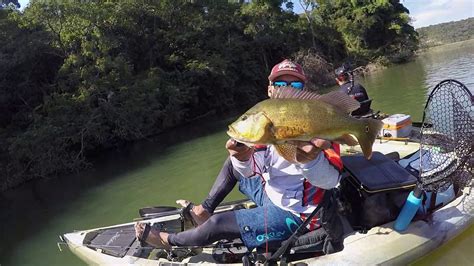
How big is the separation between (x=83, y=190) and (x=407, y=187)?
912cm

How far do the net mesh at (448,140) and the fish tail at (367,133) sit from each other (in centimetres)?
126

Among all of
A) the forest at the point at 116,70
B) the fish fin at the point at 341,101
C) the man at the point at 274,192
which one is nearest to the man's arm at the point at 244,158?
the man at the point at 274,192

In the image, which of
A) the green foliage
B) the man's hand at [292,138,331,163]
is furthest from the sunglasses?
the green foliage

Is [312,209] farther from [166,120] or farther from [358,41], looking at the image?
[358,41]

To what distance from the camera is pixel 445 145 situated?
3584mm

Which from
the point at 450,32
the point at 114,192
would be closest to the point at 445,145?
the point at 114,192

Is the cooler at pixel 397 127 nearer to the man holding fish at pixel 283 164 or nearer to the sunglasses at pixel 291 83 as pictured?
the man holding fish at pixel 283 164

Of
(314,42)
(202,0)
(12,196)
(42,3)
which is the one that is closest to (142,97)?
(42,3)

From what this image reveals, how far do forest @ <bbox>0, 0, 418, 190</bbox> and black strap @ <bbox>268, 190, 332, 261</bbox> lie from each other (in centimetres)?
1160

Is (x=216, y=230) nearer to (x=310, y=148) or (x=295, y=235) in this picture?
(x=295, y=235)

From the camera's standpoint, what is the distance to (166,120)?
1859 cm

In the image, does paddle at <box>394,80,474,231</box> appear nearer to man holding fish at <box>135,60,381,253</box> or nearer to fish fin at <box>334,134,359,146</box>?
man holding fish at <box>135,60,381,253</box>

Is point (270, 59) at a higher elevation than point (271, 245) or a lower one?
higher

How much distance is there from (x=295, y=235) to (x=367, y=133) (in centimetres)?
112
